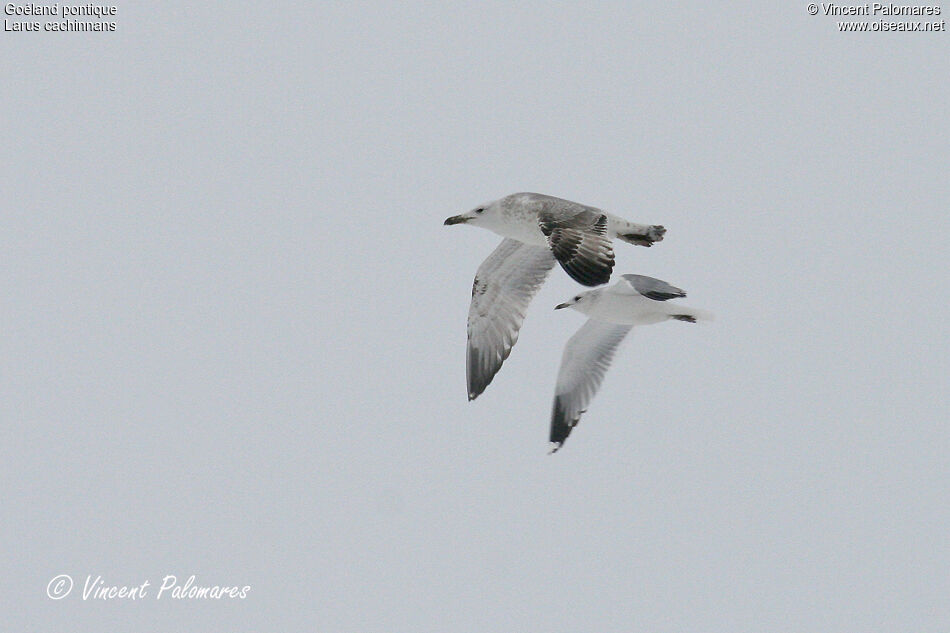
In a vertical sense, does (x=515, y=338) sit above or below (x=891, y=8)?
below

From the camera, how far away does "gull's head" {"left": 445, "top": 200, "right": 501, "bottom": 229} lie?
1253 cm

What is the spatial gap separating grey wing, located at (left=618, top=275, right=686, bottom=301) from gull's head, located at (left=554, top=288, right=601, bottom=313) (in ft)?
1.08

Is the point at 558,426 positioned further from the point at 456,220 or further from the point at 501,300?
the point at 456,220

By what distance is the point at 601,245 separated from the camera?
36.5 ft

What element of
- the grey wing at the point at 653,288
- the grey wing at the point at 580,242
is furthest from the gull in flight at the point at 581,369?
the grey wing at the point at 580,242

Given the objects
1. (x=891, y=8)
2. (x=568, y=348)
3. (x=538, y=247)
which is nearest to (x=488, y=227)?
(x=538, y=247)

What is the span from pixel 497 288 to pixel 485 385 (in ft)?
3.00

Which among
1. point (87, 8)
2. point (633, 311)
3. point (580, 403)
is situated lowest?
point (580, 403)

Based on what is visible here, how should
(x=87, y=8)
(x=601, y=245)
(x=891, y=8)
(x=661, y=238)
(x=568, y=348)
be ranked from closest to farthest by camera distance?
(x=601, y=245)
(x=661, y=238)
(x=568, y=348)
(x=891, y=8)
(x=87, y=8)

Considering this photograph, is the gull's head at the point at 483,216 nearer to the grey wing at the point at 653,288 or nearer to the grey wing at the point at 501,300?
the grey wing at the point at 501,300

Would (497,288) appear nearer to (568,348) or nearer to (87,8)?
(568,348)

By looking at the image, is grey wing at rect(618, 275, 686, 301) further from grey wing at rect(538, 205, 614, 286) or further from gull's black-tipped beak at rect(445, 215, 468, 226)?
gull's black-tipped beak at rect(445, 215, 468, 226)

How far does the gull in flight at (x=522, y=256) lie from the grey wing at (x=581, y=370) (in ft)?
2.42

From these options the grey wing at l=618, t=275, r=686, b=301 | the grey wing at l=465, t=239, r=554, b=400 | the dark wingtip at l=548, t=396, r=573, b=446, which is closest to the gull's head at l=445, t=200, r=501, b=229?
the grey wing at l=465, t=239, r=554, b=400
